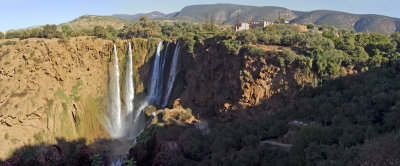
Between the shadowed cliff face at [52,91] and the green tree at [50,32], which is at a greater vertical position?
the green tree at [50,32]

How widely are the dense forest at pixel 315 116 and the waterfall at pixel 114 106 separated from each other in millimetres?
7291

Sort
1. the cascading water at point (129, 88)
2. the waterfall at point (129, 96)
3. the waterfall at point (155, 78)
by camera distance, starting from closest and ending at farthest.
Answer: the waterfall at point (129, 96)
the waterfall at point (155, 78)
the cascading water at point (129, 88)

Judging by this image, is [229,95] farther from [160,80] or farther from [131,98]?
[131,98]

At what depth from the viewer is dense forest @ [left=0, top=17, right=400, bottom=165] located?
32.1 feet

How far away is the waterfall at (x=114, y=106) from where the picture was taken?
91.3ft

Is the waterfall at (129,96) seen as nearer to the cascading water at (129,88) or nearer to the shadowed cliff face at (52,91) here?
the cascading water at (129,88)

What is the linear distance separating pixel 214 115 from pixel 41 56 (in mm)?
16406

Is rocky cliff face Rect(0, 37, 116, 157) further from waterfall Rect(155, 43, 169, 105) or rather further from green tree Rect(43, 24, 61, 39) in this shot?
green tree Rect(43, 24, 61, 39)

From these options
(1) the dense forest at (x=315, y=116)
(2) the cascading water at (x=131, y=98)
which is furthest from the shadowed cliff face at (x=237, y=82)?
(2) the cascading water at (x=131, y=98)

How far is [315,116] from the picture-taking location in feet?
47.3

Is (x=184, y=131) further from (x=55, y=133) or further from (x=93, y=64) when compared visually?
(x=93, y=64)

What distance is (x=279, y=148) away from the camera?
13.0 m

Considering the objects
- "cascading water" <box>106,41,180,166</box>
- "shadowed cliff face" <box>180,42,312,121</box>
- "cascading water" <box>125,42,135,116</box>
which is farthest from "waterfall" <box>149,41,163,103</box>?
"shadowed cliff face" <box>180,42,312,121</box>

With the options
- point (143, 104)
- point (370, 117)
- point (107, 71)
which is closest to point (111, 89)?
point (107, 71)
